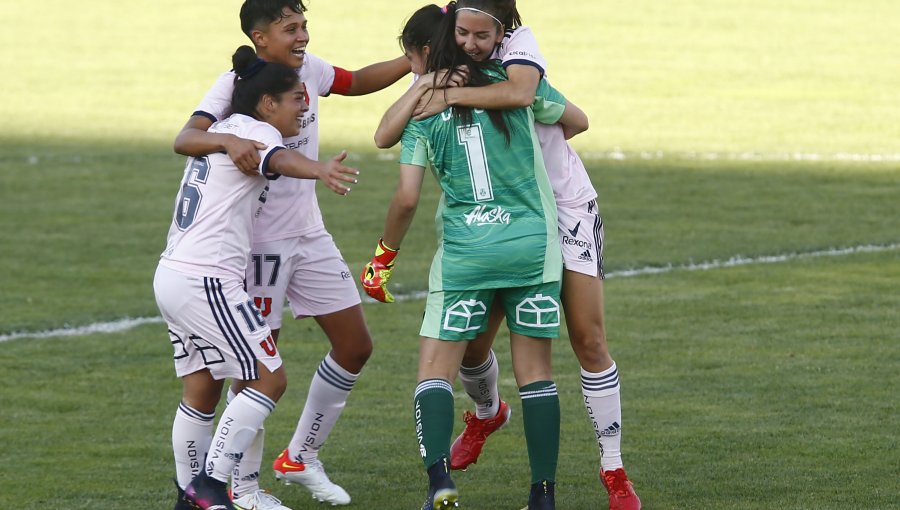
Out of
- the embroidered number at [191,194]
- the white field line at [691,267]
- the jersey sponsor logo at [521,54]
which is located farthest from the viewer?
the white field line at [691,267]

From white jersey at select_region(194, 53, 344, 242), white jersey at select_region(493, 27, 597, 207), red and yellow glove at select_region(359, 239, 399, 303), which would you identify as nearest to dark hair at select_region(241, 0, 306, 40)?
white jersey at select_region(194, 53, 344, 242)

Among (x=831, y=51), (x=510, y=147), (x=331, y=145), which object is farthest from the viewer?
(x=831, y=51)

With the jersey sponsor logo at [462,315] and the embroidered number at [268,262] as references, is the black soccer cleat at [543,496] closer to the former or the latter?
the jersey sponsor logo at [462,315]

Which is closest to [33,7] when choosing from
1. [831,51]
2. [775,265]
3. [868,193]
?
[831,51]

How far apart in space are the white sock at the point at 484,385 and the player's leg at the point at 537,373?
81 cm

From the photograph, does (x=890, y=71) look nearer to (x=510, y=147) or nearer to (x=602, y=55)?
(x=602, y=55)

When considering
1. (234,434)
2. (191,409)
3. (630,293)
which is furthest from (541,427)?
(630,293)

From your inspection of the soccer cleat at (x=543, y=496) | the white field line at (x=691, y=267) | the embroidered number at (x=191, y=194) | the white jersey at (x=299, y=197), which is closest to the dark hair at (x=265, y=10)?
the white jersey at (x=299, y=197)

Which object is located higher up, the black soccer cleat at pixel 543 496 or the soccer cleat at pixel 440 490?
the soccer cleat at pixel 440 490

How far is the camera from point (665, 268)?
11.4 metres

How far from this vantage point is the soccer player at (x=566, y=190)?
5.08m

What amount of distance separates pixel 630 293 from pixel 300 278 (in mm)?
4837

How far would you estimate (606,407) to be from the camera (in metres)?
5.61

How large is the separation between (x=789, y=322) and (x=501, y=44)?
4556mm
